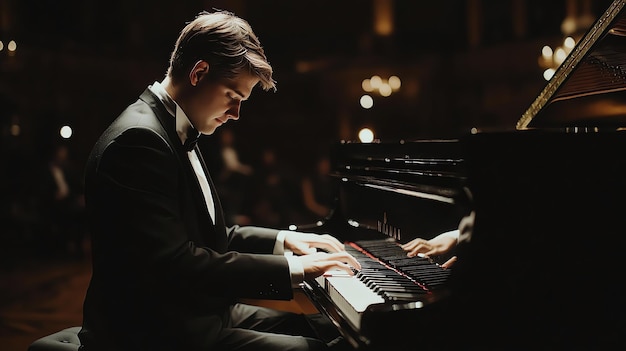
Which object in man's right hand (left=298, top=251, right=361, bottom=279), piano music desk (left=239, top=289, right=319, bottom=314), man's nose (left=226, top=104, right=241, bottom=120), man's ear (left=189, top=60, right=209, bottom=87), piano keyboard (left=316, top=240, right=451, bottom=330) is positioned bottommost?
piano music desk (left=239, top=289, right=319, bottom=314)

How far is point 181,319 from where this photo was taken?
1.77 m

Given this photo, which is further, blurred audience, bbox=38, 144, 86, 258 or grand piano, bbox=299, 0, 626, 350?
blurred audience, bbox=38, 144, 86, 258

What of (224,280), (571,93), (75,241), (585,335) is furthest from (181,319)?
(75,241)

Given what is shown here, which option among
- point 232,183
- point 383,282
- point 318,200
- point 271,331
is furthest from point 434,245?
point 318,200

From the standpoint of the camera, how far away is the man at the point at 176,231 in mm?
1697

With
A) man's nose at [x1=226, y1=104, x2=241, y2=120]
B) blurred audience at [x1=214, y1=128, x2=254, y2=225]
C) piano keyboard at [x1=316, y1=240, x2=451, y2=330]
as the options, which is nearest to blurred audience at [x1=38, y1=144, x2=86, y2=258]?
blurred audience at [x1=214, y1=128, x2=254, y2=225]

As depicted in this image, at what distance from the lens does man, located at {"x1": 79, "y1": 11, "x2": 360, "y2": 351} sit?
1.70 meters

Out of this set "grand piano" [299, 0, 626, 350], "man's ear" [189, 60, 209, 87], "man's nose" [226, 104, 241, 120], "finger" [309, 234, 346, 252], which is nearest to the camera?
"grand piano" [299, 0, 626, 350]

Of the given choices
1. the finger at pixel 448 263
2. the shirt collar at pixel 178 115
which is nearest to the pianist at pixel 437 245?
the finger at pixel 448 263

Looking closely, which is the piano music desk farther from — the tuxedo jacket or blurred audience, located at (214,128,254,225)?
the tuxedo jacket

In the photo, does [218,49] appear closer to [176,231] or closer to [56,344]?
[176,231]

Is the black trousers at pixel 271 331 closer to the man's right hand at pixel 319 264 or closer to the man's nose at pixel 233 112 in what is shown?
the man's right hand at pixel 319 264

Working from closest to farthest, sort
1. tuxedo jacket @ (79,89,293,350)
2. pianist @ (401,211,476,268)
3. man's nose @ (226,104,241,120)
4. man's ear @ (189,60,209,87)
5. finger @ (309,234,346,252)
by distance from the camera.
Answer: tuxedo jacket @ (79,89,293,350) < pianist @ (401,211,476,268) < man's ear @ (189,60,209,87) < man's nose @ (226,104,241,120) < finger @ (309,234,346,252)

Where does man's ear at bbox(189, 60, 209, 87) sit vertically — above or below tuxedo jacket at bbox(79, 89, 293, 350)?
above
